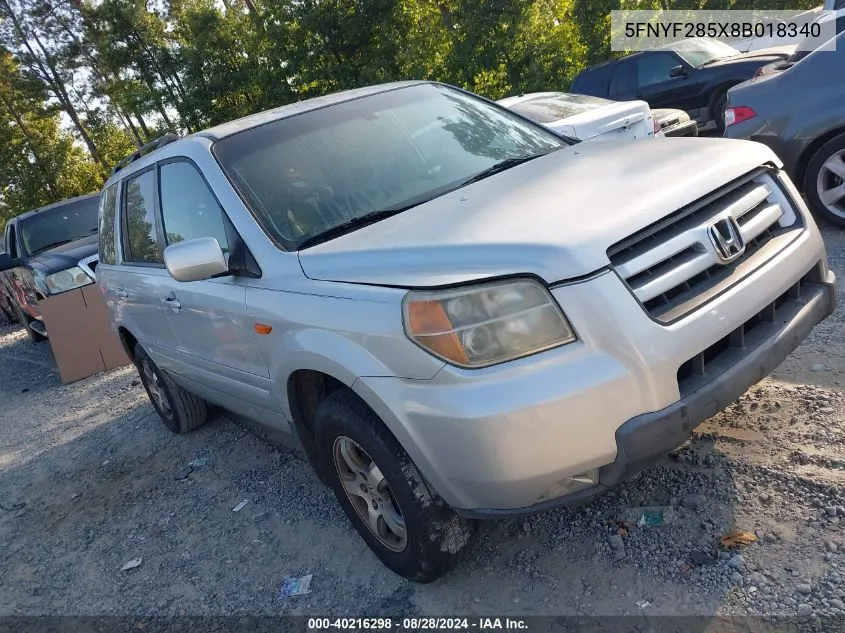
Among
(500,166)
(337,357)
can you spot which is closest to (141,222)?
(500,166)

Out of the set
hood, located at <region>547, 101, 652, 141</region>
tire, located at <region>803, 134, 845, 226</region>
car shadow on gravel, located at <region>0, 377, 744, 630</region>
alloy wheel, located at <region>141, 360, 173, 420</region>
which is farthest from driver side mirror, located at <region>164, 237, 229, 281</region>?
tire, located at <region>803, 134, 845, 226</region>

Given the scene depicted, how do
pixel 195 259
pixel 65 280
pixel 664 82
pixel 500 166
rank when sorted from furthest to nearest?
1. pixel 664 82
2. pixel 65 280
3. pixel 500 166
4. pixel 195 259

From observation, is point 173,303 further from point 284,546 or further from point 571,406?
point 571,406

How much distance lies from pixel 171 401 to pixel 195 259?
2.49 meters

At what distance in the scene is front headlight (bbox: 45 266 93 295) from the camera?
8.46 meters

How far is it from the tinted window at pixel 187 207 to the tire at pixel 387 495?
105cm

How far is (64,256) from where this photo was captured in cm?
873

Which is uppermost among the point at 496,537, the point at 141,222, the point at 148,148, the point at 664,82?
the point at 148,148

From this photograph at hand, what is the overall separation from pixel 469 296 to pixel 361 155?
1.43 meters

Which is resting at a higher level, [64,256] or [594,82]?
[64,256]

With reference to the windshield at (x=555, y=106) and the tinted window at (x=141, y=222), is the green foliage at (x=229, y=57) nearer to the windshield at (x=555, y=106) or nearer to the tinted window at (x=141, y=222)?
the tinted window at (x=141, y=222)

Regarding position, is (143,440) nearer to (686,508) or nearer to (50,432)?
(50,432)

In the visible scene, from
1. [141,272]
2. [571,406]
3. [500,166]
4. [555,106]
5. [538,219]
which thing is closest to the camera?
[571,406]

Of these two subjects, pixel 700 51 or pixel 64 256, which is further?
pixel 700 51
